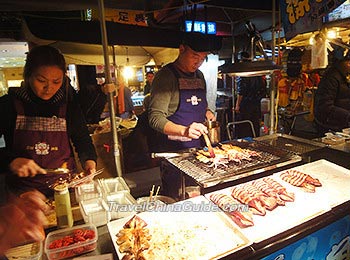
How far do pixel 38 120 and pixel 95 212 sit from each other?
104cm

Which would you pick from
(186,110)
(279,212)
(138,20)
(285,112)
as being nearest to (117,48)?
(138,20)

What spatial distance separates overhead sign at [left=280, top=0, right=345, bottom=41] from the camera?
2.49 m

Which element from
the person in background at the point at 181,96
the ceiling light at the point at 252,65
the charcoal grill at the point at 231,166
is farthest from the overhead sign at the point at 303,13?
the charcoal grill at the point at 231,166

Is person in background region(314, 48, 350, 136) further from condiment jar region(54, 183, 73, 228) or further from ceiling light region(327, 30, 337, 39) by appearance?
condiment jar region(54, 183, 73, 228)

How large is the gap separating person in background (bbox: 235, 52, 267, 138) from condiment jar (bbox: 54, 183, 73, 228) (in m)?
7.09

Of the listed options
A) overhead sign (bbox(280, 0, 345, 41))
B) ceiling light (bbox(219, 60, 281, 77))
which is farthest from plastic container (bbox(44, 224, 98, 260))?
overhead sign (bbox(280, 0, 345, 41))

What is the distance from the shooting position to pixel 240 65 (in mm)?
2053

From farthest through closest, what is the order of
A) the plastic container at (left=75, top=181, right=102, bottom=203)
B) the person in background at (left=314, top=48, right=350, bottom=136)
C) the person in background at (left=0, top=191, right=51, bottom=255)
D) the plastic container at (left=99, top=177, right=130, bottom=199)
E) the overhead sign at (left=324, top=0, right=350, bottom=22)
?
the person in background at (left=314, top=48, right=350, bottom=136) < the overhead sign at (left=324, top=0, right=350, bottom=22) < the plastic container at (left=99, top=177, right=130, bottom=199) < the plastic container at (left=75, top=181, right=102, bottom=203) < the person in background at (left=0, top=191, right=51, bottom=255)

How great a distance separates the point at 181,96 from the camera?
2830mm

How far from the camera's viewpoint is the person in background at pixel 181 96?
2615 millimetres

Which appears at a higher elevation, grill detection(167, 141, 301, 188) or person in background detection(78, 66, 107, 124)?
person in background detection(78, 66, 107, 124)

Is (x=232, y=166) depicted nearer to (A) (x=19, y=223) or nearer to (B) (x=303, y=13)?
(A) (x=19, y=223)

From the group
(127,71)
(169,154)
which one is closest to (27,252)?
(169,154)

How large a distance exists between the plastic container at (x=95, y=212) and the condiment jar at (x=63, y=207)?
10 cm
